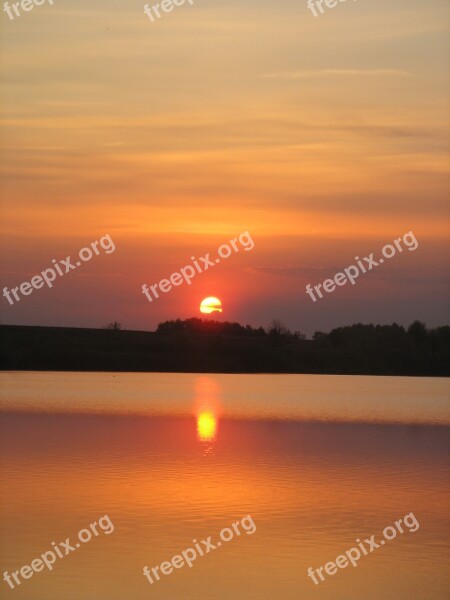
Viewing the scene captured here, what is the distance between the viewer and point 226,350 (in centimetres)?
8131

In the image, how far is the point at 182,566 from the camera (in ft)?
34.1

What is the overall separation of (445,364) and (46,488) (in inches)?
2766

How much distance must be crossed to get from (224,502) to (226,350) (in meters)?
67.8

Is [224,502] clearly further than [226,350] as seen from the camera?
No

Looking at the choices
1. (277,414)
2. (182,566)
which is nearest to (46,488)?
(182,566)

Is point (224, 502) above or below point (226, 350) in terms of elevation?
below

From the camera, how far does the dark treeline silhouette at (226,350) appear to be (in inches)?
3051

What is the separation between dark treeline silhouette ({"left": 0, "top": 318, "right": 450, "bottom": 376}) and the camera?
77.5 m

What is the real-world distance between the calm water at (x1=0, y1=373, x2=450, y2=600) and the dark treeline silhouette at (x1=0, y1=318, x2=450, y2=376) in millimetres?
50674

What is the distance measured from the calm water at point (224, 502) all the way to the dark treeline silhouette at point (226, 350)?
166ft

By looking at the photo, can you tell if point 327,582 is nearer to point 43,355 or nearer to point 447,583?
point 447,583

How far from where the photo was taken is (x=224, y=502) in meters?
13.6

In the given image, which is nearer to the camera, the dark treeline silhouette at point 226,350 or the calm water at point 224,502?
the calm water at point 224,502

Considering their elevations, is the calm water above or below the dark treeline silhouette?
below
